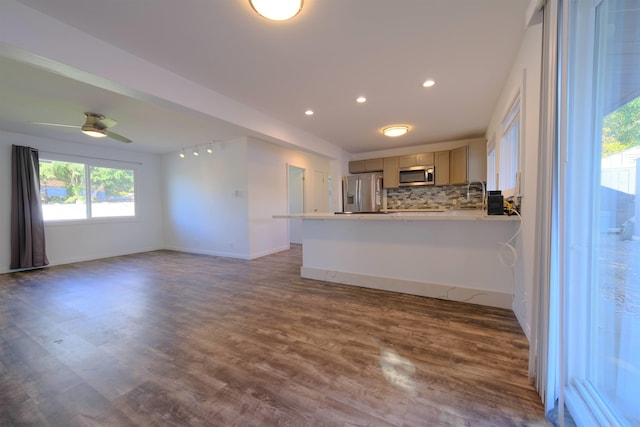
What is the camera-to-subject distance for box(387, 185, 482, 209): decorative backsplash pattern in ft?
17.6

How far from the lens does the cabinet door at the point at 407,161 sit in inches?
220

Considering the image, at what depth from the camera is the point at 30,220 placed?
442 centimetres

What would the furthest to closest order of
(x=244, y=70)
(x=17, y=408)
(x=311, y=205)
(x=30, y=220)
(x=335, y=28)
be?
(x=311, y=205)
(x=30, y=220)
(x=244, y=70)
(x=335, y=28)
(x=17, y=408)

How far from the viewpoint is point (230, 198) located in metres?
5.22

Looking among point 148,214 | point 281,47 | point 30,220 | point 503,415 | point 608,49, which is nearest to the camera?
point 608,49

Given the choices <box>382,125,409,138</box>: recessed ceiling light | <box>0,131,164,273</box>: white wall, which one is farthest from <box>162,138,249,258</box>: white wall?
<box>382,125,409,138</box>: recessed ceiling light

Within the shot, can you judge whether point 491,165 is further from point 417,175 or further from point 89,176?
point 89,176

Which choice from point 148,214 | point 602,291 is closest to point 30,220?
point 148,214

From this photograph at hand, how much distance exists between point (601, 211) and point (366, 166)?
17.2 feet

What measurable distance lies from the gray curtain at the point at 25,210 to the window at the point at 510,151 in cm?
737

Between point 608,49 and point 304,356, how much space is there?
227 centimetres

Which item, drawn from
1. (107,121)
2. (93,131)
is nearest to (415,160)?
(107,121)

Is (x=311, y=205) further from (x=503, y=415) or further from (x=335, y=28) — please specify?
(x=503, y=415)

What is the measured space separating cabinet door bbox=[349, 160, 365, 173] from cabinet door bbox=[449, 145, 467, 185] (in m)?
1.95
